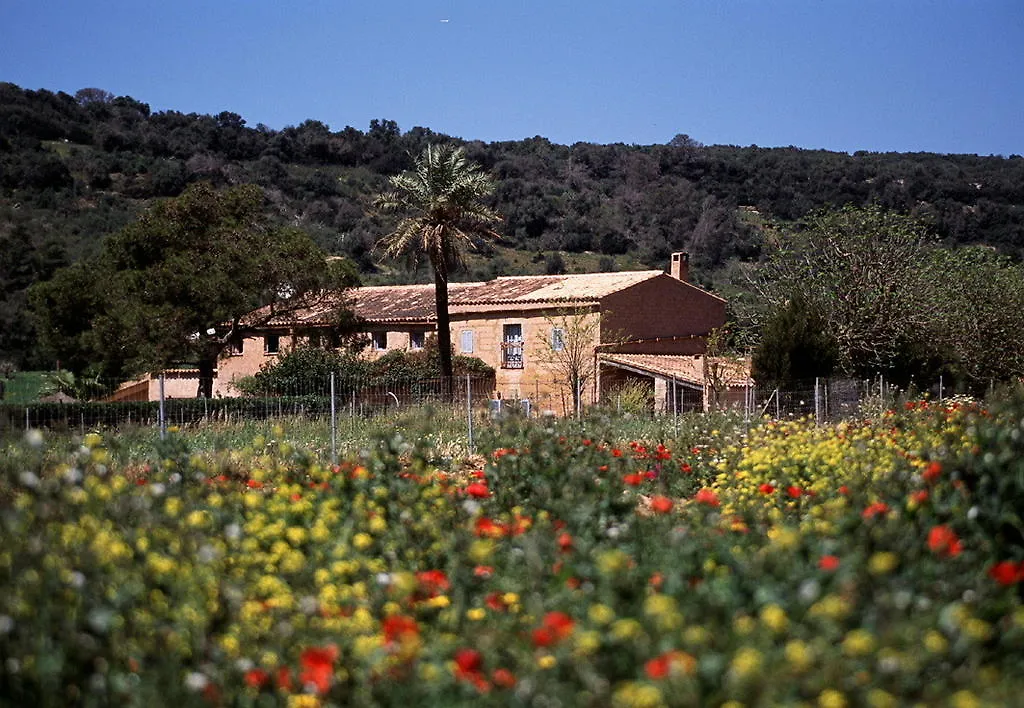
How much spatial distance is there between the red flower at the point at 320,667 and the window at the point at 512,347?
110 ft

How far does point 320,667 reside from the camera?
4.05 meters

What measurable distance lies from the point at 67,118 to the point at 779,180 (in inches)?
2050

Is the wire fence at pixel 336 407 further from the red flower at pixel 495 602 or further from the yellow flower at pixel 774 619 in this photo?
the yellow flower at pixel 774 619

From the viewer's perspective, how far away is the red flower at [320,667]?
4.04 metres

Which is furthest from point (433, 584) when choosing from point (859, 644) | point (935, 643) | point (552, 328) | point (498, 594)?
point (552, 328)

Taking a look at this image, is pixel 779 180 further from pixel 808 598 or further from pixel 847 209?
pixel 808 598

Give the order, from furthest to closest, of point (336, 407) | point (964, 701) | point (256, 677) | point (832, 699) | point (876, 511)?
point (336, 407)
point (876, 511)
point (256, 677)
point (832, 699)
point (964, 701)

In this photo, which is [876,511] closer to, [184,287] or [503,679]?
[503,679]

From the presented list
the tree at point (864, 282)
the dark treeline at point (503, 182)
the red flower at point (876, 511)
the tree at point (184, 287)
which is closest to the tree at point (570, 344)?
the tree at point (864, 282)

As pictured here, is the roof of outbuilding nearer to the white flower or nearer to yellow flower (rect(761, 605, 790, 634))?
yellow flower (rect(761, 605, 790, 634))

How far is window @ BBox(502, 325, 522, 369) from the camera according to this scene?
124 feet

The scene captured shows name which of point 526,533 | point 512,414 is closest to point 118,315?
point 512,414

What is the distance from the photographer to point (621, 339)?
35938 mm

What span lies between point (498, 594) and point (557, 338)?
30613 mm
